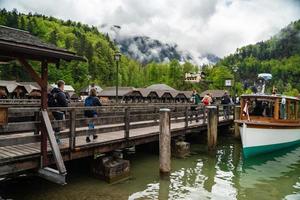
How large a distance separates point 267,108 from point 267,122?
5.58 feet

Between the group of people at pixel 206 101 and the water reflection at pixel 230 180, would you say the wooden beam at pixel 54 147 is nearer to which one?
the water reflection at pixel 230 180

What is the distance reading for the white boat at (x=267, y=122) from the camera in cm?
1559

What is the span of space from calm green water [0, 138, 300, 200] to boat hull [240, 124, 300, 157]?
716mm

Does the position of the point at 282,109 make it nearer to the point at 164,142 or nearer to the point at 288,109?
the point at 288,109

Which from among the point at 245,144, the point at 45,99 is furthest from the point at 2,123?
the point at 245,144

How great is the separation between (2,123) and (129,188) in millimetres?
4434

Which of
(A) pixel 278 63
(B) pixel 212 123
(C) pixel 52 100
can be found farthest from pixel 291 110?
(A) pixel 278 63

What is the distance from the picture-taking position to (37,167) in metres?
7.80

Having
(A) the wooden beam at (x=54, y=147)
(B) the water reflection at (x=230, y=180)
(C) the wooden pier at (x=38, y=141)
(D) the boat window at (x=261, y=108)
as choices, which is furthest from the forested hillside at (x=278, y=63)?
(A) the wooden beam at (x=54, y=147)

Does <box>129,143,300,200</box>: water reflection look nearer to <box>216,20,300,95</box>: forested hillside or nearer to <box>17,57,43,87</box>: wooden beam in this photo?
<box>17,57,43,87</box>: wooden beam

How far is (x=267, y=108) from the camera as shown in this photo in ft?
57.4

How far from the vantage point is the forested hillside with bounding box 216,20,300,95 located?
493ft

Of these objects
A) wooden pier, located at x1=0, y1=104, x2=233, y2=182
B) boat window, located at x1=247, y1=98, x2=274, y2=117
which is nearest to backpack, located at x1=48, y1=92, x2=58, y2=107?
wooden pier, located at x1=0, y1=104, x2=233, y2=182

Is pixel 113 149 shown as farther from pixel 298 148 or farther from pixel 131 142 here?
pixel 298 148
